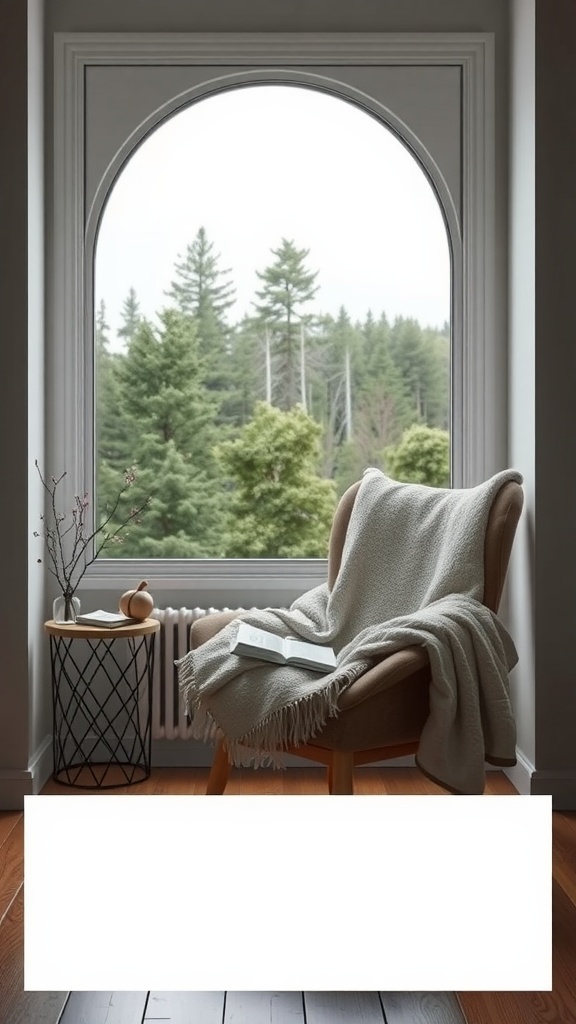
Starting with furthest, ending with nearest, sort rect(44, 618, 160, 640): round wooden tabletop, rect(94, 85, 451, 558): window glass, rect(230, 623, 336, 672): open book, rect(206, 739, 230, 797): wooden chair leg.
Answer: rect(94, 85, 451, 558): window glass
rect(44, 618, 160, 640): round wooden tabletop
rect(206, 739, 230, 797): wooden chair leg
rect(230, 623, 336, 672): open book

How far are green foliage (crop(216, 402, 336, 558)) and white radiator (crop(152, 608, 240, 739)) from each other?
32 centimetres

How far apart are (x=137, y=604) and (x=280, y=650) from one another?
747 mm

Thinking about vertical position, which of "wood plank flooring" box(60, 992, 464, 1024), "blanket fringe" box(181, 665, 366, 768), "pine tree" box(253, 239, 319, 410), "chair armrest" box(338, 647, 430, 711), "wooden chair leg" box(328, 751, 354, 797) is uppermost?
"pine tree" box(253, 239, 319, 410)

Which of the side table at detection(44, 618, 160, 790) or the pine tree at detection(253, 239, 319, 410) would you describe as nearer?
the side table at detection(44, 618, 160, 790)

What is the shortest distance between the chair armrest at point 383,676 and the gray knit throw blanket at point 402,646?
0.08 feet

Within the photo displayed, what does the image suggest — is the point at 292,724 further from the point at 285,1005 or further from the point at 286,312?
the point at 286,312

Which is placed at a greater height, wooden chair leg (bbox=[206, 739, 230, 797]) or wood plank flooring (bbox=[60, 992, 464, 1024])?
wooden chair leg (bbox=[206, 739, 230, 797])

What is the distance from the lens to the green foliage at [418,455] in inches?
148

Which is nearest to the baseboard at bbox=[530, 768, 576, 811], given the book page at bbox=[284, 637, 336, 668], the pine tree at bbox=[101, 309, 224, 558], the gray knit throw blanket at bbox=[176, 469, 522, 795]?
the gray knit throw blanket at bbox=[176, 469, 522, 795]

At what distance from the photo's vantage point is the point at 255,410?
148 inches

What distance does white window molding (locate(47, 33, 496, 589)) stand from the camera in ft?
11.9

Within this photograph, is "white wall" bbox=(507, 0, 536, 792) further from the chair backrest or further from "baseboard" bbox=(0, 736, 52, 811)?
"baseboard" bbox=(0, 736, 52, 811)

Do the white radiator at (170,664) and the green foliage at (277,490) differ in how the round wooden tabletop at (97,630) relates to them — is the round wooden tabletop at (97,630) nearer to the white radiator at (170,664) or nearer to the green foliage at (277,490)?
the white radiator at (170,664)

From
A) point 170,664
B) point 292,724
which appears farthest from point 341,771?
point 170,664
